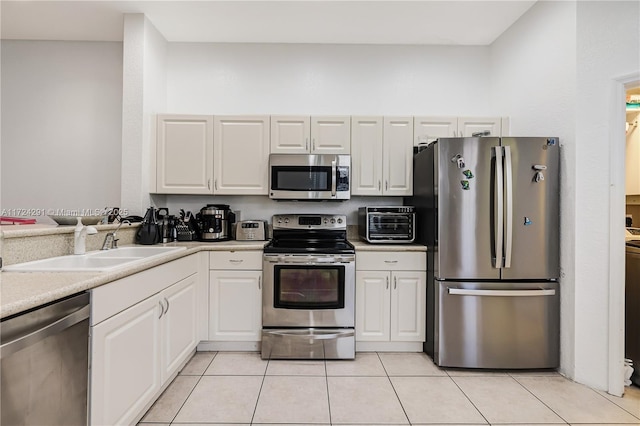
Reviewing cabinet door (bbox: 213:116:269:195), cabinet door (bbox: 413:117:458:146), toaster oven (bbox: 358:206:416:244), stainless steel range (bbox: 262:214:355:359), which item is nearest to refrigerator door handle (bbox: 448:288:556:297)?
toaster oven (bbox: 358:206:416:244)

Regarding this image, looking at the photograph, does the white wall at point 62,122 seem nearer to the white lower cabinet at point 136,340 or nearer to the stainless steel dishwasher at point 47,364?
the white lower cabinet at point 136,340

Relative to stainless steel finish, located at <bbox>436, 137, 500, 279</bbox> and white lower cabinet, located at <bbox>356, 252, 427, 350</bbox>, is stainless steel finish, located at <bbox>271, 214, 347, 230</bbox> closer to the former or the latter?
Result: white lower cabinet, located at <bbox>356, 252, 427, 350</bbox>

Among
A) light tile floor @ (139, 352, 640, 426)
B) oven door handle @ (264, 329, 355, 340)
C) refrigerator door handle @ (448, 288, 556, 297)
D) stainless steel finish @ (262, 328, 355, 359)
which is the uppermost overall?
refrigerator door handle @ (448, 288, 556, 297)

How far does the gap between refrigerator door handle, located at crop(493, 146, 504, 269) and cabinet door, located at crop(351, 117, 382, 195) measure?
103 cm

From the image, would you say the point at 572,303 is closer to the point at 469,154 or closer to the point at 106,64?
the point at 469,154

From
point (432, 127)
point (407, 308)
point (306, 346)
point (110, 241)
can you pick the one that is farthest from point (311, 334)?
point (432, 127)

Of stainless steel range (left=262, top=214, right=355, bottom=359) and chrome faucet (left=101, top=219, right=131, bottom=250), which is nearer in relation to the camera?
chrome faucet (left=101, top=219, right=131, bottom=250)

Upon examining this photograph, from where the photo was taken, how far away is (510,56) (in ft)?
9.94

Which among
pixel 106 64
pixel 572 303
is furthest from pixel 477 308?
pixel 106 64

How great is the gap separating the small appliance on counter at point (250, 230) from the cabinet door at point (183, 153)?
1.76ft

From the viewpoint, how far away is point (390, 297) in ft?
8.91

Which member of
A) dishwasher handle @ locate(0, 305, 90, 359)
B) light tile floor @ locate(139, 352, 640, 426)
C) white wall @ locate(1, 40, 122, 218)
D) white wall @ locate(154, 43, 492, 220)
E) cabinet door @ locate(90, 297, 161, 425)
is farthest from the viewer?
white wall @ locate(154, 43, 492, 220)

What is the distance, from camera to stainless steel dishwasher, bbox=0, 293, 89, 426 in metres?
0.96

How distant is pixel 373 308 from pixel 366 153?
1.44 meters
